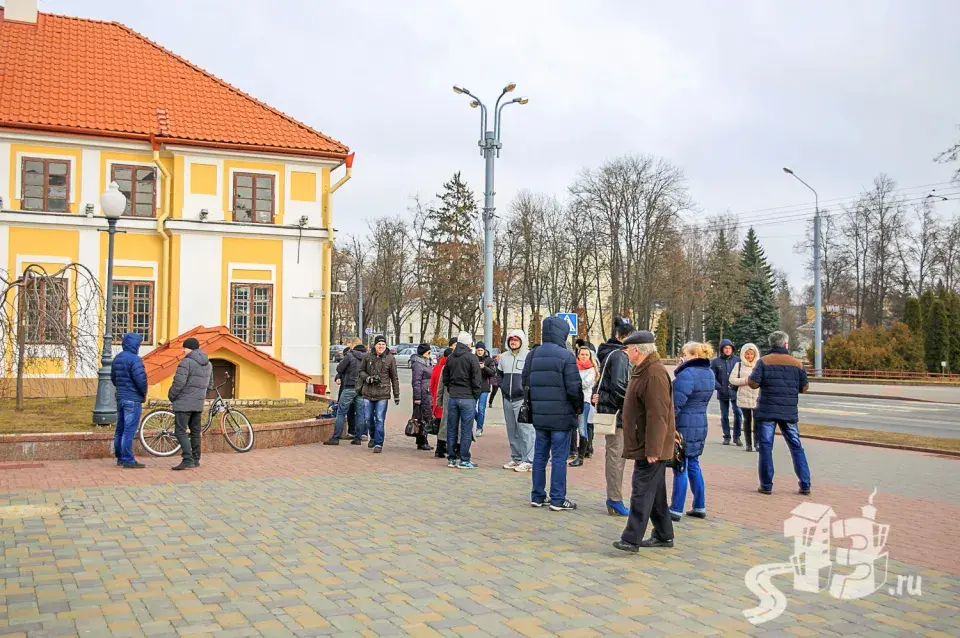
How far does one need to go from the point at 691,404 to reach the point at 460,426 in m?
4.72

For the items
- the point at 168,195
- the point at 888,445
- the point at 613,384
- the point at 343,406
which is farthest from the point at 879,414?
the point at 168,195

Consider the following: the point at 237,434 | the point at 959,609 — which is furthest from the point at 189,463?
the point at 959,609

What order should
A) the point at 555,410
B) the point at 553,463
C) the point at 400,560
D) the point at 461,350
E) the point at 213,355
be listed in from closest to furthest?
the point at 400,560
the point at 555,410
the point at 553,463
the point at 461,350
the point at 213,355

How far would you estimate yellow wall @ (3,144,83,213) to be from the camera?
23.8 metres

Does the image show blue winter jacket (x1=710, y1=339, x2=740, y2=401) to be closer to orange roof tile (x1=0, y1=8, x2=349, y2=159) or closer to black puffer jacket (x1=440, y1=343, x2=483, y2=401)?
black puffer jacket (x1=440, y1=343, x2=483, y2=401)

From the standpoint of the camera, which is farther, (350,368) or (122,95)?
(122,95)

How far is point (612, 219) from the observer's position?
61.7 metres

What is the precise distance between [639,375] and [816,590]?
2.29 m

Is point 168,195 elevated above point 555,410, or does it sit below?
above

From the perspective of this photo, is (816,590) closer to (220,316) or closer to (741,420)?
(741,420)

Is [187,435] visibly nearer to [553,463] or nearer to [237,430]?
[237,430]

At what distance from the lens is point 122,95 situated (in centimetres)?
2606

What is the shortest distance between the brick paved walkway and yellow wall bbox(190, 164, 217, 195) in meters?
14.8

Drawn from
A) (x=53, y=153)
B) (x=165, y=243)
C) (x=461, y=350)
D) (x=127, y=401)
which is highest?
(x=53, y=153)
